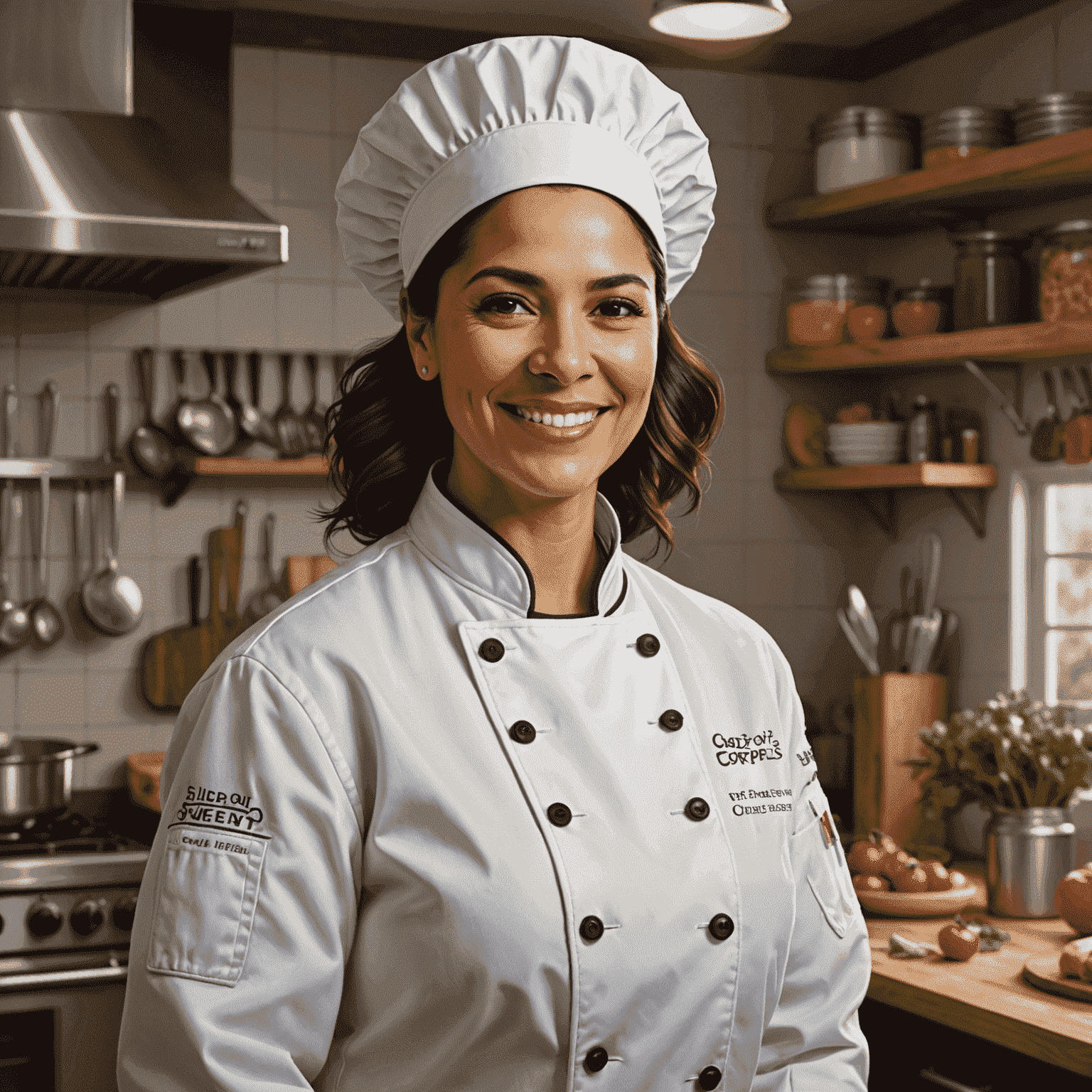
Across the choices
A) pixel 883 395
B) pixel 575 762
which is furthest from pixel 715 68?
pixel 575 762

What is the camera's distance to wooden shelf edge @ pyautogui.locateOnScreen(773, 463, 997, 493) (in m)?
2.86

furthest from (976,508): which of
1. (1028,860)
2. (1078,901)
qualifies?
(1078,901)

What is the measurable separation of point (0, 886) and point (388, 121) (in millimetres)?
1868

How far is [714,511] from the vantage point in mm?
3283

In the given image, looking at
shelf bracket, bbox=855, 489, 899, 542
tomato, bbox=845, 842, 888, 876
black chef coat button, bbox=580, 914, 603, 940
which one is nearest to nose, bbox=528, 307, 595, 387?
black chef coat button, bbox=580, 914, 603, 940

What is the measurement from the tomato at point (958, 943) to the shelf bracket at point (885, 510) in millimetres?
1315

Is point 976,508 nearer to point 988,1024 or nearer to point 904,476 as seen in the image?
point 904,476

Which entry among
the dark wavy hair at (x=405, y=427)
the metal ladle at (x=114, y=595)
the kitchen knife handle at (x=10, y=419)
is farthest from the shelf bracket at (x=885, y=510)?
the dark wavy hair at (x=405, y=427)

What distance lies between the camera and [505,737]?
96 cm

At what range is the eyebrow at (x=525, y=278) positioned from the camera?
0.96 metres

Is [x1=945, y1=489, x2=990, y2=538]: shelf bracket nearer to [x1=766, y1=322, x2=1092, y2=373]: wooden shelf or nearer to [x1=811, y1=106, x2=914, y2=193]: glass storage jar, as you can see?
[x1=766, y1=322, x2=1092, y2=373]: wooden shelf

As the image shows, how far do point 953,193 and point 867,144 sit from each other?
0.92ft

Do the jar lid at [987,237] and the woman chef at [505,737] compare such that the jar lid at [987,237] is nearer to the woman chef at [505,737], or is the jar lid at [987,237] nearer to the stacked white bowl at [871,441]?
the stacked white bowl at [871,441]

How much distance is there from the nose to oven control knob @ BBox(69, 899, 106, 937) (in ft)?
6.12
